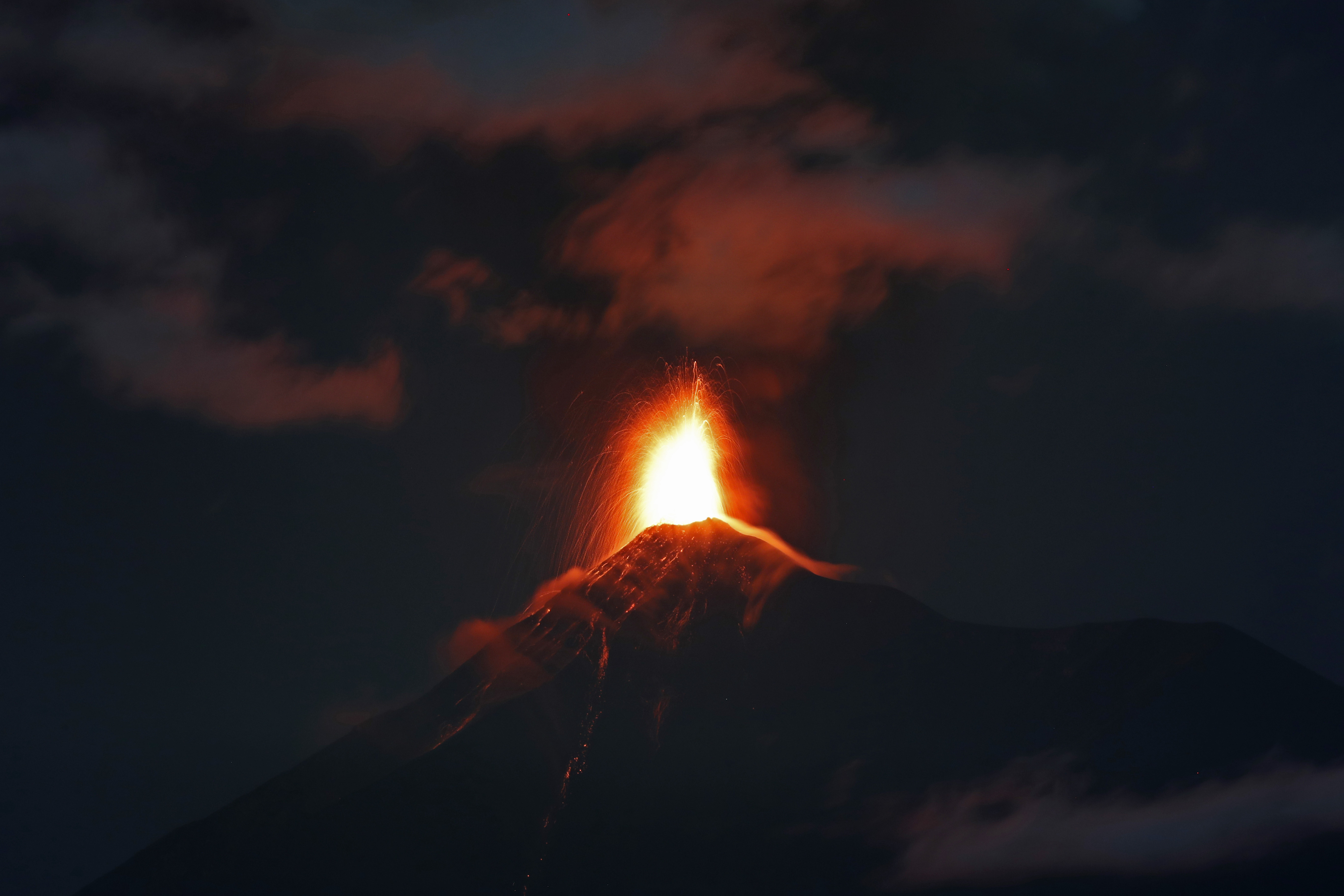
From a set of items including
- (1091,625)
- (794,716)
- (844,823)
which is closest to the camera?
(844,823)

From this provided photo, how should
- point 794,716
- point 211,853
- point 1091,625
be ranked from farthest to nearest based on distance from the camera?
point 1091,625, point 794,716, point 211,853

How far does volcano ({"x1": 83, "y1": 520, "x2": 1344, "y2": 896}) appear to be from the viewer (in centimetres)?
5212

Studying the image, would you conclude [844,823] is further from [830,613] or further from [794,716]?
[830,613]

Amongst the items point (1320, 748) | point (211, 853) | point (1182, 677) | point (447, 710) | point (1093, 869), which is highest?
point (1182, 677)

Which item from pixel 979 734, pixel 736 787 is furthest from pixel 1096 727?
pixel 736 787

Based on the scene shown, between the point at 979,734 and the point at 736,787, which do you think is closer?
the point at 736,787

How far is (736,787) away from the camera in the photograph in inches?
2250

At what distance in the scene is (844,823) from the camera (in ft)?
180

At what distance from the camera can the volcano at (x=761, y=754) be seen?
5212cm

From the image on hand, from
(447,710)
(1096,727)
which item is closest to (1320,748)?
(1096,727)

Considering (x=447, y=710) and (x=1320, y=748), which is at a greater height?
(x=1320, y=748)

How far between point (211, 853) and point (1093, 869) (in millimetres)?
49125

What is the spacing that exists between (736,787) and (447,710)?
66.9ft

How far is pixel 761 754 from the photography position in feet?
196
